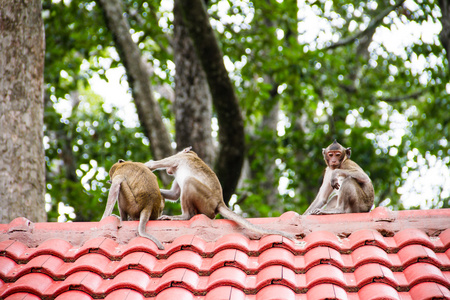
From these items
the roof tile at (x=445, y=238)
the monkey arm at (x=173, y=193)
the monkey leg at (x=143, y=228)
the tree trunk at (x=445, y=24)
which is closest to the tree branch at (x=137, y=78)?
the monkey arm at (x=173, y=193)

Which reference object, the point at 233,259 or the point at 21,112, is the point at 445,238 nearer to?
the point at 233,259

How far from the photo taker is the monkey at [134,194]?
5191mm

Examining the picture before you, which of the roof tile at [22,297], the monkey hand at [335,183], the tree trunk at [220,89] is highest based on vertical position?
the tree trunk at [220,89]

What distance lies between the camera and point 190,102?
29.1 ft

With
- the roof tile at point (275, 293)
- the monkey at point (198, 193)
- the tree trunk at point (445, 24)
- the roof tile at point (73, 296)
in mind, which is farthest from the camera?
the tree trunk at point (445, 24)

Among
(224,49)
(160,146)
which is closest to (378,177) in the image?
(224,49)

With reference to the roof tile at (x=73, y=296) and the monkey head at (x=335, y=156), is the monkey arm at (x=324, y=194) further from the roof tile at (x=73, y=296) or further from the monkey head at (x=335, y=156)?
the roof tile at (x=73, y=296)

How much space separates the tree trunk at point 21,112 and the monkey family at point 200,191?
117 centimetres

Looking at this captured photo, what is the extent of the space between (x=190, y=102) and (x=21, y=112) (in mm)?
3235

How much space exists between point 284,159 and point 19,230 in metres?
8.28

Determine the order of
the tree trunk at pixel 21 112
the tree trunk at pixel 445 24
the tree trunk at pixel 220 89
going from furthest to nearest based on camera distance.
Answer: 1. the tree trunk at pixel 220 89
2. the tree trunk at pixel 445 24
3. the tree trunk at pixel 21 112

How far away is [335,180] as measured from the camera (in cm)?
518

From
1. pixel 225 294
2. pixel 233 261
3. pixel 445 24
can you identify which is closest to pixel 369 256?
pixel 233 261

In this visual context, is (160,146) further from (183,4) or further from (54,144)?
(54,144)
